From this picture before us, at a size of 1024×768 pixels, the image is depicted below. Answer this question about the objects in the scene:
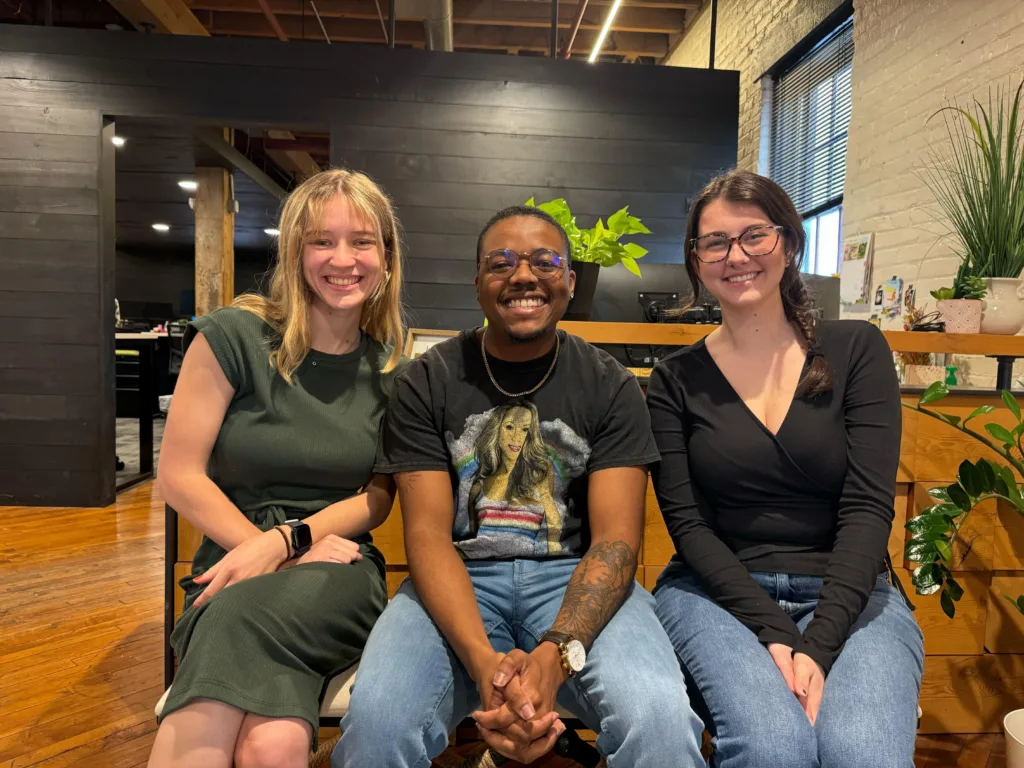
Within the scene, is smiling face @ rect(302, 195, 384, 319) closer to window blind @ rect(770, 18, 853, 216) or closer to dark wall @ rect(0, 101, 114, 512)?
dark wall @ rect(0, 101, 114, 512)

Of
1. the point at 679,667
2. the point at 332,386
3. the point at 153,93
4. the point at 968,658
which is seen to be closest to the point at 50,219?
the point at 153,93

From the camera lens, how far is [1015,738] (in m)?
1.40

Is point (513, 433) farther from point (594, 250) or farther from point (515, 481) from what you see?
point (594, 250)

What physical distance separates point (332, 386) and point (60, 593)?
217 cm

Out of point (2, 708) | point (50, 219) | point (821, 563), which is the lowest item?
point (2, 708)

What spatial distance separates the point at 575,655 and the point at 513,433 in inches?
16.8

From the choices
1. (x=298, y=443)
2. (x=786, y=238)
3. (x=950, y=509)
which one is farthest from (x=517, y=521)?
(x=950, y=509)

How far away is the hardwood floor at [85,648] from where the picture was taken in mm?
1814

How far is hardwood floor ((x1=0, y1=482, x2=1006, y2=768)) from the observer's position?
1.81 metres

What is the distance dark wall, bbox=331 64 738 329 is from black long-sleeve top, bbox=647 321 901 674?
301cm

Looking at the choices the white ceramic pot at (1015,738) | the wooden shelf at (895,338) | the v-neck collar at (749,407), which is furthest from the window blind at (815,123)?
the white ceramic pot at (1015,738)

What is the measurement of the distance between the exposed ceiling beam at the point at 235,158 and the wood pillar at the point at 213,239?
208 mm

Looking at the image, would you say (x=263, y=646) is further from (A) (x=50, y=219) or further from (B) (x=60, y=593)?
(A) (x=50, y=219)

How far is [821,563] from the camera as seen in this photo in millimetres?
1315
